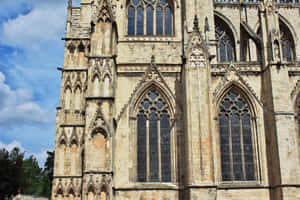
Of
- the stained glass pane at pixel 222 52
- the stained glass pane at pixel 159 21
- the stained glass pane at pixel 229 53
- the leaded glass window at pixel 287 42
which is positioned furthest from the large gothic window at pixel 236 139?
the leaded glass window at pixel 287 42

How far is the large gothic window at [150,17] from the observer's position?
2108 cm

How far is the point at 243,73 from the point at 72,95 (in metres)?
9.04

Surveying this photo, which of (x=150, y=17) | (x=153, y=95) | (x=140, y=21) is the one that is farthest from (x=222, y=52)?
(x=153, y=95)

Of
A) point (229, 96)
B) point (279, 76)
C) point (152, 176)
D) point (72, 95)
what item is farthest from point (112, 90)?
point (279, 76)

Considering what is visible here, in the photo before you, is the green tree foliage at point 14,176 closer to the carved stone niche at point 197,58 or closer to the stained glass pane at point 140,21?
the stained glass pane at point 140,21

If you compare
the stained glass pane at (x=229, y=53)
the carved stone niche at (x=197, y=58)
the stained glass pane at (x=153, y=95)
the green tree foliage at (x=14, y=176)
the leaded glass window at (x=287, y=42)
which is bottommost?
the green tree foliage at (x=14, y=176)

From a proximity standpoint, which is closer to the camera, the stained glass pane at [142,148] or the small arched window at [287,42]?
the stained glass pane at [142,148]

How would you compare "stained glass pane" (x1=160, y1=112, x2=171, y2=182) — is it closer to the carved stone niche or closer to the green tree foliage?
the carved stone niche

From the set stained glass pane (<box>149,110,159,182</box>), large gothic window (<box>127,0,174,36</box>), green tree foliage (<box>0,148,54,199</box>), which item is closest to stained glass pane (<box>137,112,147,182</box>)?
stained glass pane (<box>149,110,159,182</box>)

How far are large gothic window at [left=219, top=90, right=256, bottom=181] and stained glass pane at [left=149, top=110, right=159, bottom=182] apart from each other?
3224mm

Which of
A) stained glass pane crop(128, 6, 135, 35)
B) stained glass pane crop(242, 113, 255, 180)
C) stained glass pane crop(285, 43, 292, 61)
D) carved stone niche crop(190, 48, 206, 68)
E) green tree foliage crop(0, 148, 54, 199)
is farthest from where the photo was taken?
green tree foliage crop(0, 148, 54, 199)

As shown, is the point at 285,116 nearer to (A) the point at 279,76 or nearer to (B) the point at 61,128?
(A) the point at 279,76

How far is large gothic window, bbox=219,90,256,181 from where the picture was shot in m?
17.8

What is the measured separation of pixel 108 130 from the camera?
16.2 metres
